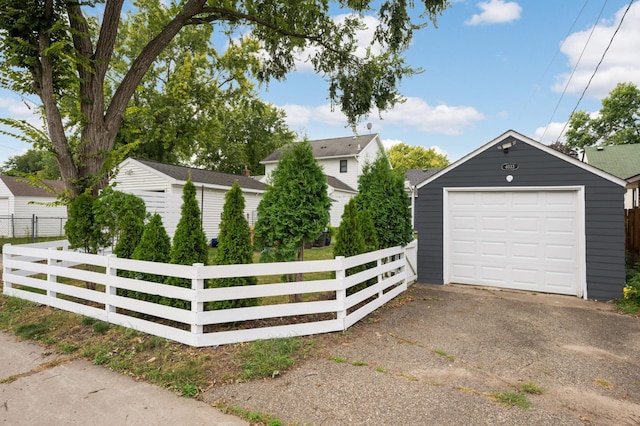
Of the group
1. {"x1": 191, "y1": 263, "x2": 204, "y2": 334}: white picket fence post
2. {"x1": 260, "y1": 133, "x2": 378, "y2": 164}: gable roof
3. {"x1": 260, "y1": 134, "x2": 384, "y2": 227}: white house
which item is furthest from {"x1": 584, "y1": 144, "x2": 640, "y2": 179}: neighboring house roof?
{"x1": 191, "y1": 263, "x2": 204, "y2": 334}: white picket fence post

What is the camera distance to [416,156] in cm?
5006

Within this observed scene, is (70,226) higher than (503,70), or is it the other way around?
(503,70)

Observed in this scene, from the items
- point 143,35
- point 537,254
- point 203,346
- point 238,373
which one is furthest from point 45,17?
point 143,35

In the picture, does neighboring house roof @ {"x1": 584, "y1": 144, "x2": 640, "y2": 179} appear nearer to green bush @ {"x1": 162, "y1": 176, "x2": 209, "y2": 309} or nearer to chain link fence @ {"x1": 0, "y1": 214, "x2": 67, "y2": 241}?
green bush @ {"x1": 162, "y1": 176, "x2": 209, "y2": 309}

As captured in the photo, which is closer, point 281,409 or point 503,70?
point 281,409

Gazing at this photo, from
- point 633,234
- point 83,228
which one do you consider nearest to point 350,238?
point 83,228

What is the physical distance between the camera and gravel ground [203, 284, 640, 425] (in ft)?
8.40

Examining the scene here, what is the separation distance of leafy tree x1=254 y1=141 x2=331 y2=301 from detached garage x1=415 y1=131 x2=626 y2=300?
146 inches

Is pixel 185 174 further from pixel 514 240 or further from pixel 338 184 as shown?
pixel 514 240

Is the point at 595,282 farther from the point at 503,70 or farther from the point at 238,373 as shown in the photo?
the point at 503,70

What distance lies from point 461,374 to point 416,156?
163 feet

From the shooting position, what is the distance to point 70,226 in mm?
5348

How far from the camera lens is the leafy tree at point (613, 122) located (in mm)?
25062

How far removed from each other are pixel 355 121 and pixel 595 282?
5.93 m
